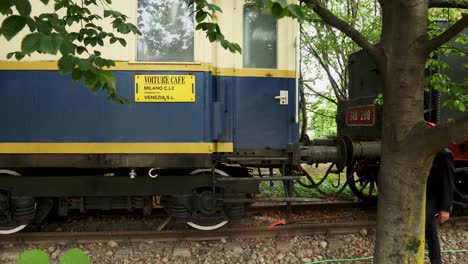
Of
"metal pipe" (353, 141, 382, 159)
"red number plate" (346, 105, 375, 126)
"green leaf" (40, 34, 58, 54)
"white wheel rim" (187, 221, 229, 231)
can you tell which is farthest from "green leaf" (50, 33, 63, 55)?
"red number plate" (346, 105, 375, 126)

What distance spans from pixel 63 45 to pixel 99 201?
12.7ft

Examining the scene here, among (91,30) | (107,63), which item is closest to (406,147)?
(107,63)

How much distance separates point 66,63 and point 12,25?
23 centimetres

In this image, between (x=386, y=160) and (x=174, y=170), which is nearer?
(x=386, y=160)

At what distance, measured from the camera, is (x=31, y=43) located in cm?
149

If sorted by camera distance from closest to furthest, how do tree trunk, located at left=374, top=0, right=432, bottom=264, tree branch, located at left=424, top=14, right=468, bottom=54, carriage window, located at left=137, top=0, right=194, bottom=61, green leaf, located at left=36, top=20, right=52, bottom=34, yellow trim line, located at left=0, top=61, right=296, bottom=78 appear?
Answer: 1. green leaf, located at left=36, top=20, right=52, bottom=34
2. tree branch, located at left=424, top=14, right=468, bottom=54
3. tree trunk, located at left=374, top=0, right=432, bottom=264
4. yellow trim line, located at left=0, top=61, right=296, bottom=78
5. carriage window, located at left=137, top=0, right=194, bottom=61

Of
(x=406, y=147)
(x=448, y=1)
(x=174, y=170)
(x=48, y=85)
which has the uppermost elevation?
(x=448, y=1)

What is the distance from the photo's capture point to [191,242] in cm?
507

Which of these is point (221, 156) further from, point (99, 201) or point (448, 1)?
point (448, 1)

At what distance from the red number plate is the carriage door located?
2379mm

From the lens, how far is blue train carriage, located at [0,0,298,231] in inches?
184

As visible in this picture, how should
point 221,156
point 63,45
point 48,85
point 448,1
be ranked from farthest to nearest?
point 221,156 → point 48,85 → point 448,1 → point 63,45

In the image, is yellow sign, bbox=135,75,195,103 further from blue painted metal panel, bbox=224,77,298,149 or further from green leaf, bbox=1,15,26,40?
green leaf, bbox=1,15,26,40

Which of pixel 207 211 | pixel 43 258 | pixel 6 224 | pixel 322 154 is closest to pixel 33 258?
pixel 43 258
